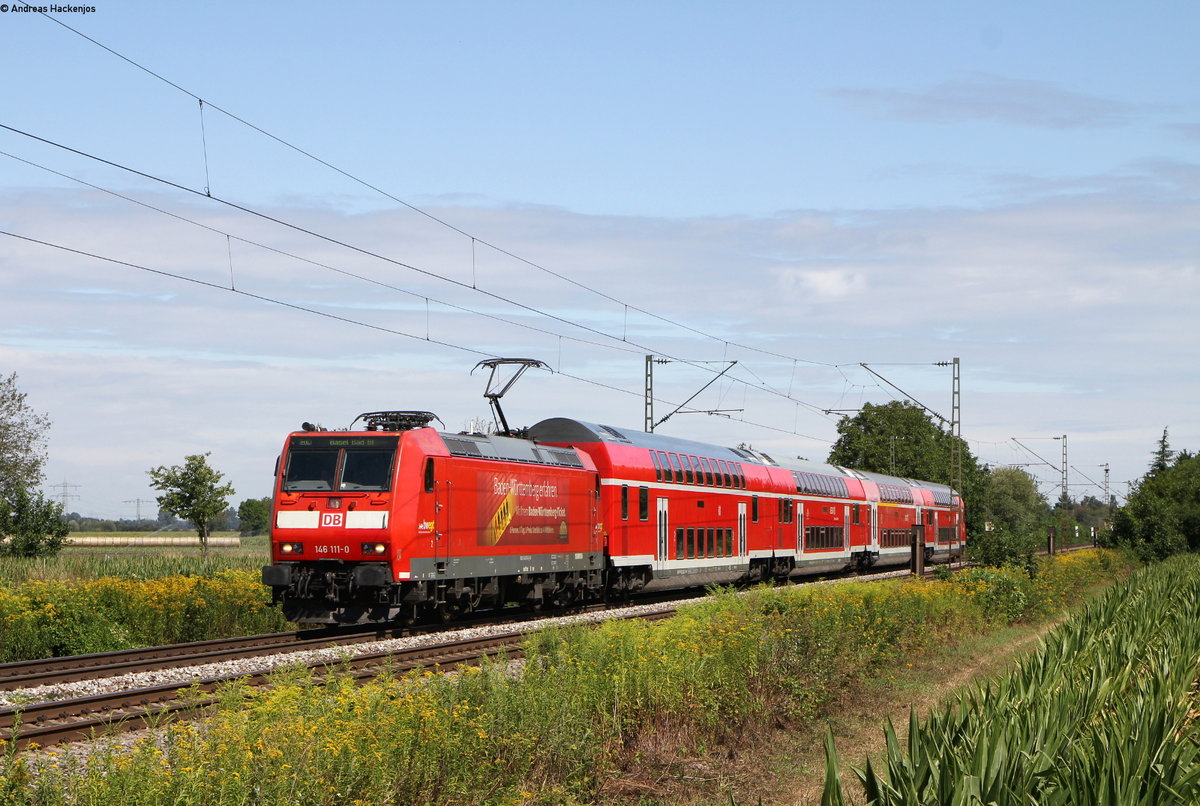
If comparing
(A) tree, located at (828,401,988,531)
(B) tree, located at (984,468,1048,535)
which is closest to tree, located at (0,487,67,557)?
(A) tree, located at (828,401,988,531)

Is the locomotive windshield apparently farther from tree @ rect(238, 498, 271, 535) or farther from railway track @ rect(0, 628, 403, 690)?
tree @ rect(238, 498, 271, 535)

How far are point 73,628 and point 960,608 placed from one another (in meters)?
16.7

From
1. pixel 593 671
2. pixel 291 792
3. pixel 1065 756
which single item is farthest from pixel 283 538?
pixel 1065 756

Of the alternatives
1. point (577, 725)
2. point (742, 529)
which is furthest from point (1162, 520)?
point (577, 725)

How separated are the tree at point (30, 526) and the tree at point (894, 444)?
259 feet

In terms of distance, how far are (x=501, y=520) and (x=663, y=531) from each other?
8.08 metres

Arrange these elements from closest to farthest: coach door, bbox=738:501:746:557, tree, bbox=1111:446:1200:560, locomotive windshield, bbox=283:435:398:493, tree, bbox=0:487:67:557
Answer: locomotive windshield, bbox=283:435:398:493 → coach door, bbox=738:501:746:557 → tree, bbox=0:487:67:557 → tree, bbox=1111:446:1200:560

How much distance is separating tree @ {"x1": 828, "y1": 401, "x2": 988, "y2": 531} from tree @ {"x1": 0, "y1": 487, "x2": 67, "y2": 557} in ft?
259

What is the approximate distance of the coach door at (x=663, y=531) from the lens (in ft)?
102

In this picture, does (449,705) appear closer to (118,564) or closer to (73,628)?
(73,628)

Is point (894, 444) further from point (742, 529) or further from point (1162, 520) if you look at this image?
point (742, 529)

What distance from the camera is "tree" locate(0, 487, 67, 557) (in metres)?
41.0

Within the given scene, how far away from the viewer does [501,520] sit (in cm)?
2397

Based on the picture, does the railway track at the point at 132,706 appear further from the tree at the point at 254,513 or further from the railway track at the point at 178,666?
the tree at the point at 254,513
